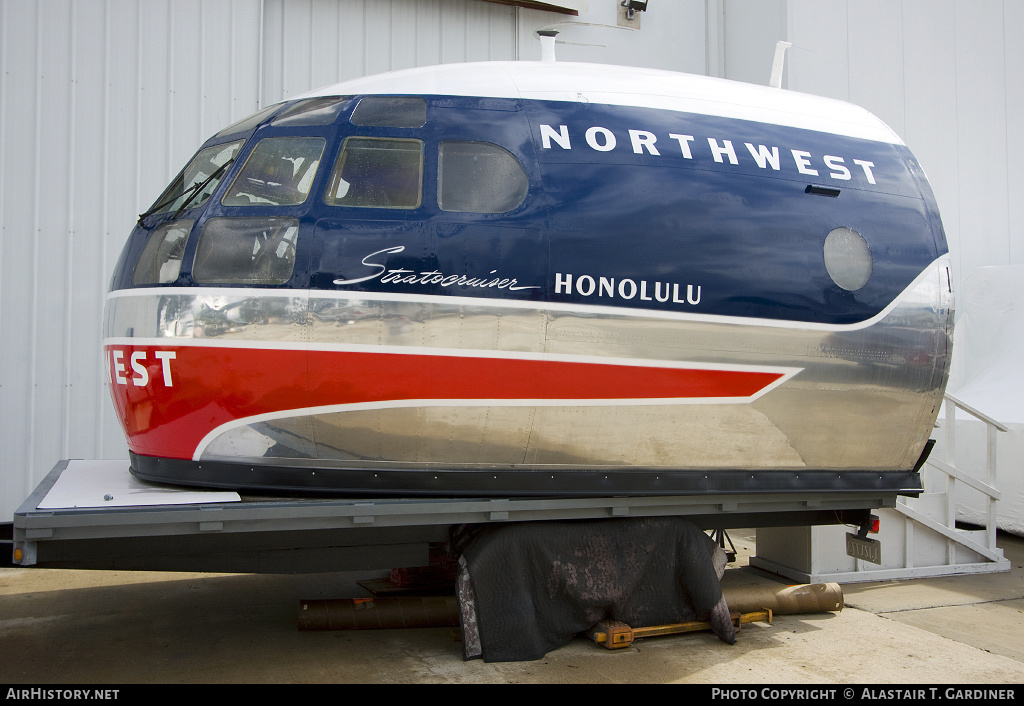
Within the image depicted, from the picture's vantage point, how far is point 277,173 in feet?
17.2

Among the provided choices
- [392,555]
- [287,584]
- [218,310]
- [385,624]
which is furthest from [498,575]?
[287,584]

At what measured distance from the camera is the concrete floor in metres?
5.22

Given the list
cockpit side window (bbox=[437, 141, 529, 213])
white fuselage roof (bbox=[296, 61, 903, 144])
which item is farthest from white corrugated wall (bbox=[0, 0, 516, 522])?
cockpit side window (bbox=[437, 141, 529, 213])

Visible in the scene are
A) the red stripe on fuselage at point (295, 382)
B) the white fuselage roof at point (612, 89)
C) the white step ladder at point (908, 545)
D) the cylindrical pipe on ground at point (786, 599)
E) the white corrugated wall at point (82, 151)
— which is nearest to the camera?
the red stripe on fuselage at point (295, 382)

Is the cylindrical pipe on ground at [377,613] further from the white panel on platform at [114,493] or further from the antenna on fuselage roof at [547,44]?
the antenna on fuselage roof at [547,44]

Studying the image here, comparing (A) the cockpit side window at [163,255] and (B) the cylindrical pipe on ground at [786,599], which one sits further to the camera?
(B) the cylindrical pipe on ground at [786,599]

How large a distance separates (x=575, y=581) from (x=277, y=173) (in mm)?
3293

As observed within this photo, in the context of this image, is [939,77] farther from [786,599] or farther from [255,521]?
[255,521]

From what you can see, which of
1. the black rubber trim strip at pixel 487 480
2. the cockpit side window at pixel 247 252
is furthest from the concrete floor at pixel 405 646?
the cockpit side window at pixel 247 252

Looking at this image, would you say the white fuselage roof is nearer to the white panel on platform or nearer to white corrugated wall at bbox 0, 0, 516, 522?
the white panel on platform

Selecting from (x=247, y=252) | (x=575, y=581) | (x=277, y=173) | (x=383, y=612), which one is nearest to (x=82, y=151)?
(x=277, y=173)

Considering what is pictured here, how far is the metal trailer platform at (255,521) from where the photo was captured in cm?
445

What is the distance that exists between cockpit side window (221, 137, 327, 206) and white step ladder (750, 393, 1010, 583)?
17.7 feet

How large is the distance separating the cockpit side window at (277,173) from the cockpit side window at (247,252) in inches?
7.0
